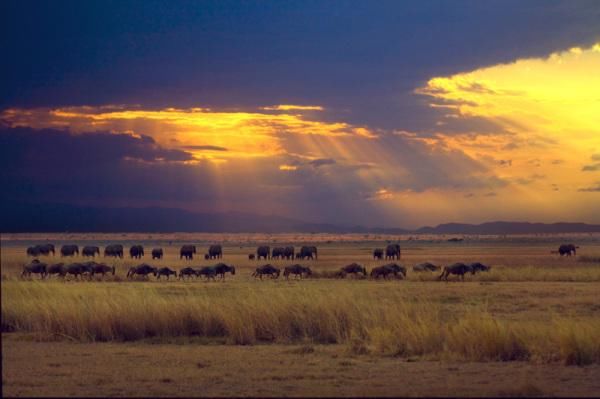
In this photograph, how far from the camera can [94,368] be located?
17.2 metres

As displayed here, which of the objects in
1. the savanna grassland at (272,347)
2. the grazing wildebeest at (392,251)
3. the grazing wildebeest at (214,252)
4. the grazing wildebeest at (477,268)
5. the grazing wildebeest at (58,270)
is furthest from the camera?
the grazing wildebeest at (214,252)

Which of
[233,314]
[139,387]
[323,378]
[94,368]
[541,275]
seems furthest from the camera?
[541,275]

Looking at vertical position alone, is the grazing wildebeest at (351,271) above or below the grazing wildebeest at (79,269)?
below

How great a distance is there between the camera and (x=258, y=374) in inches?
647

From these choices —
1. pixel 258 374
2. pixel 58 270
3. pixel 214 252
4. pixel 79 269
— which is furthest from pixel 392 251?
A: pixel 258 374

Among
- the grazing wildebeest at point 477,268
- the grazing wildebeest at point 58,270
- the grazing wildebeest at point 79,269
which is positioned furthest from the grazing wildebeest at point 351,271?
the grazing wildebeest at point 58,270

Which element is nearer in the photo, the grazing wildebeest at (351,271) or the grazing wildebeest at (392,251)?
the grazing wildebeest at (351,271)

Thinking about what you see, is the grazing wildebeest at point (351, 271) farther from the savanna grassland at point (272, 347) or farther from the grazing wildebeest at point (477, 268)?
the savanna grassland at point (272, 347)

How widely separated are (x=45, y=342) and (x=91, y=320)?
4.89ft

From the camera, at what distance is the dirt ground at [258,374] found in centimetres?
1438

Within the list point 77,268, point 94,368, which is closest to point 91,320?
point 94,368

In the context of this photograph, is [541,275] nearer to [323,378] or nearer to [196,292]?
[196,292]

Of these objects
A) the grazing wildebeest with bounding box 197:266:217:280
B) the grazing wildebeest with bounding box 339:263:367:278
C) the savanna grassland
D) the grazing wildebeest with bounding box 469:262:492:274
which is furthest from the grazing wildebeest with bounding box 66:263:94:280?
the grazing wildebeest with bounding box 469:262:492:274

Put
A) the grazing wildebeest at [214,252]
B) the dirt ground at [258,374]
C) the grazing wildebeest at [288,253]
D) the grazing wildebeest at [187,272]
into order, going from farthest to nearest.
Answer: the grazing wildebeest at [288,253], the grazing wildebeest at [214,252], the grazing wildebeest at [187,272], the dirt ground at [258,374]
